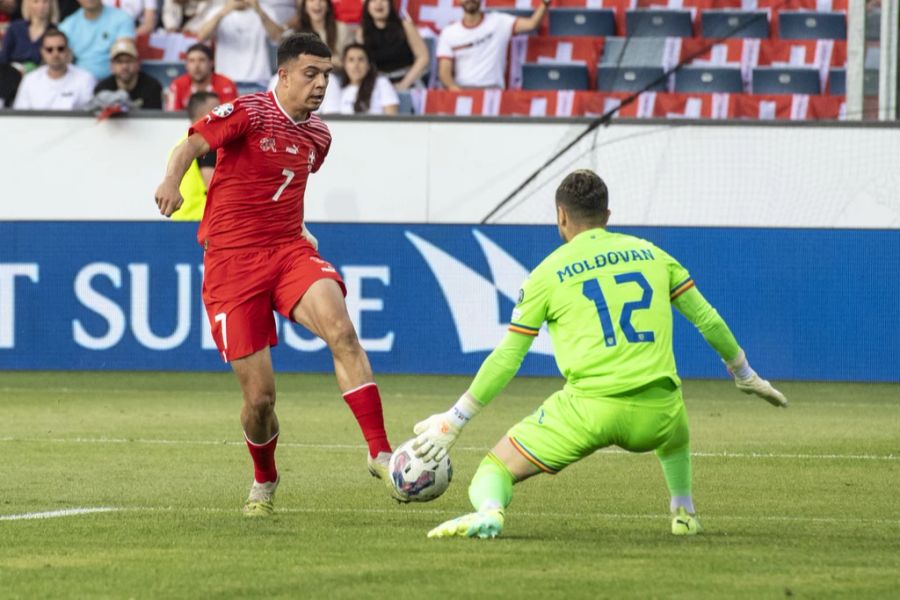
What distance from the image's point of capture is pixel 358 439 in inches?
445

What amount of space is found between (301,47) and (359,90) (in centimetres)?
979

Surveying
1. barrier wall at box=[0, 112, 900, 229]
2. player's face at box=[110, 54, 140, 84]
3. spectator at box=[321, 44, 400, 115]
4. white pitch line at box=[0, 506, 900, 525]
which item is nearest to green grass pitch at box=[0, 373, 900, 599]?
white pitch line at box=[0, 506, 900, 525]

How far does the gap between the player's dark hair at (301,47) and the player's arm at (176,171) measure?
575mm

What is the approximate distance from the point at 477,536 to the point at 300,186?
83.0 inches

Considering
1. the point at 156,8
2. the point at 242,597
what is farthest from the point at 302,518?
the point at 156,8

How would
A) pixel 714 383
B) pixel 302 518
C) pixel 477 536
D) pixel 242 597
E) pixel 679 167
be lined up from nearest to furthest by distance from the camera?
pixel 242 597
pixel 477 536
pixel 302 518
pixel 714 383
pixel 679 167

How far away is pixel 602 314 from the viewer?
6.49 meters

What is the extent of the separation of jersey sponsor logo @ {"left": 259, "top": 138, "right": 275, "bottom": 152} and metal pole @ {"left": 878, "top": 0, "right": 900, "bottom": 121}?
1019 centimetres

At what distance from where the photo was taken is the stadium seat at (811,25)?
1869 cm

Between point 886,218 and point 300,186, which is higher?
point 300,186

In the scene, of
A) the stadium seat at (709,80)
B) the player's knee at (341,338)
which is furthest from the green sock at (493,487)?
the stadium seat at (709,80)

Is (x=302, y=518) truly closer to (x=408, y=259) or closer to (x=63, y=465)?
(x=63, y=465)

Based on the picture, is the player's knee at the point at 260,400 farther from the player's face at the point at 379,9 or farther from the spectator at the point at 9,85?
the spectator at the point at 9,85

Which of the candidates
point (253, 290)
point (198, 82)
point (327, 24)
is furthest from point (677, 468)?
point (327, 24)
